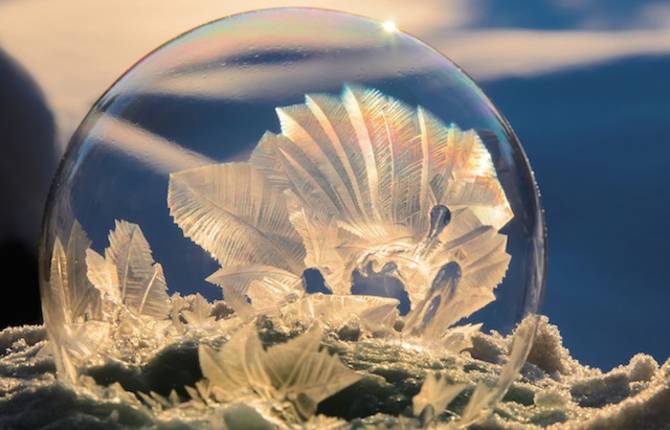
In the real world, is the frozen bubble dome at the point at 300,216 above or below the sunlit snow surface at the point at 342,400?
above

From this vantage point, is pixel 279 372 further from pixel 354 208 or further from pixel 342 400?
pixel 354 208

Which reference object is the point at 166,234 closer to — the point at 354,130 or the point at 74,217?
the point at 74,217

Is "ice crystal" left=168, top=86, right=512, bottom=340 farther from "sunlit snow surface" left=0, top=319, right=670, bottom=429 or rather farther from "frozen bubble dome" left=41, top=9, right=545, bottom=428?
"sunlit snow surface" left=0, top=319, right=670, bottom=429

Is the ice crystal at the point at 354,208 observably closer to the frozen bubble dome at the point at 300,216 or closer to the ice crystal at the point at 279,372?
the frozen bubble dome at the point at 300,216

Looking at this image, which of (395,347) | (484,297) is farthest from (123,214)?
(484,297)

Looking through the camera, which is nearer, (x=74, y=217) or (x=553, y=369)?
(x=74, y=217)

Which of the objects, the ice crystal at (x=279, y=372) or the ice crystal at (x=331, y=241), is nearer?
the ice crystal at (x=279, y=372)

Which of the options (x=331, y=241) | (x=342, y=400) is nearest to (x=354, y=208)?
(x=331, y=241)

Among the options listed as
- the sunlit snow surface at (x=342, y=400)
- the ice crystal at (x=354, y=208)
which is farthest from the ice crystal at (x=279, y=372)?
the ice crystal at (x=354, y=208)
